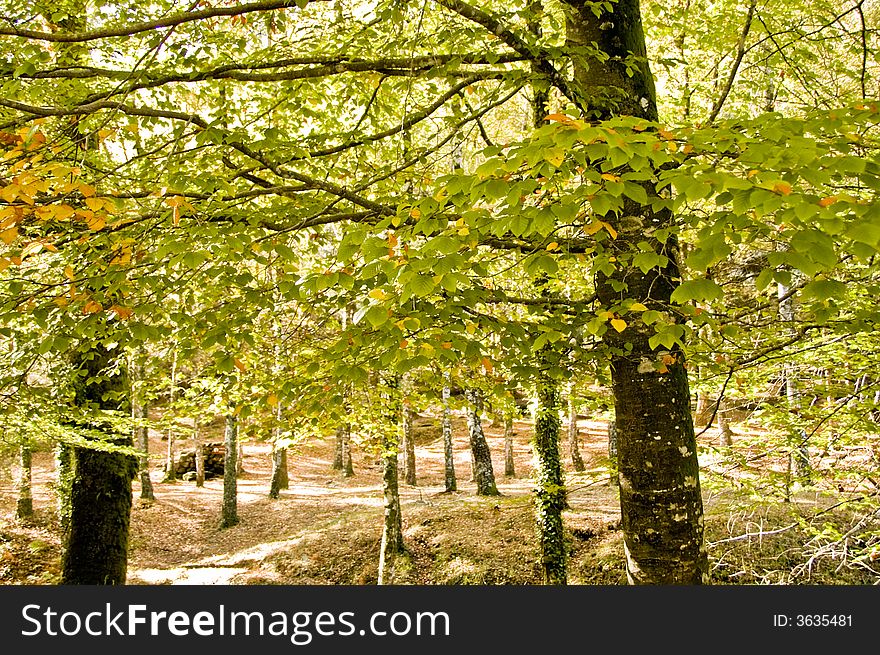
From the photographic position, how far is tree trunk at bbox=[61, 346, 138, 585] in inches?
279

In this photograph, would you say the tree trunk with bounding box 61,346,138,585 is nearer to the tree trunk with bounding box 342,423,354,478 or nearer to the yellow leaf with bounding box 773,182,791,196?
the yellow leaf with bounding box 773,182,791,196

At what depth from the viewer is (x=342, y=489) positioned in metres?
20.4

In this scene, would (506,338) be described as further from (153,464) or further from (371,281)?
(153,464)

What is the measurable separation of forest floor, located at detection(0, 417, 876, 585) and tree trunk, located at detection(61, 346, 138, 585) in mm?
3994

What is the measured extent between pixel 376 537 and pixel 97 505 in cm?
711

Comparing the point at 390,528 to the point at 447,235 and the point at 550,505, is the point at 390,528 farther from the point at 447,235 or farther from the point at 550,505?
the point at 447,235

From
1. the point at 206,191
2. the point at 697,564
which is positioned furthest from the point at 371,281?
the point at 697,564

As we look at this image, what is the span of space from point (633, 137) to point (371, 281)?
73.7 inches

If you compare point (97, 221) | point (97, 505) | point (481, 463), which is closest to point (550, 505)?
point (481, 463)

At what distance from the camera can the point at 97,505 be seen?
7266mm

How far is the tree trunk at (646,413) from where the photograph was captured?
11.4ft

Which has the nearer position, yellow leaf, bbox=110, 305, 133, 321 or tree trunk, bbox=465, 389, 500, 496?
yellow leaf, bbox=110, 305, 133, 321

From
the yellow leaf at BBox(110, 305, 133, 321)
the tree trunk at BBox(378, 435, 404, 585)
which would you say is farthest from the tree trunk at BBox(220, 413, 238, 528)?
the yellow leaf at BBox(110, 305, 133, 321)

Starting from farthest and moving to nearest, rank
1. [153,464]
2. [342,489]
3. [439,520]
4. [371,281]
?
[153,464] < [342,489] < [439,520] < [371,281]
